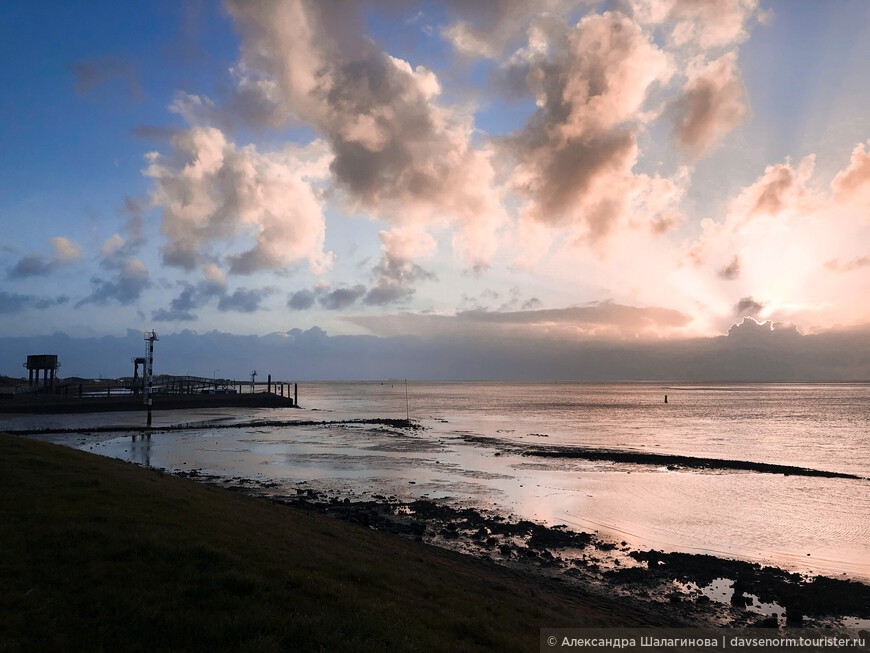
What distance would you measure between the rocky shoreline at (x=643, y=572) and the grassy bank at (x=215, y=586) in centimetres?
214

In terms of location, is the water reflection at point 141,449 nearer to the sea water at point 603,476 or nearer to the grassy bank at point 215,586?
the sea water at point 603,476

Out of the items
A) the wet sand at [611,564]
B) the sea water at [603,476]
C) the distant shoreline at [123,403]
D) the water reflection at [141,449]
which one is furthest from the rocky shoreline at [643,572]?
the distant shoreline at [123,403]

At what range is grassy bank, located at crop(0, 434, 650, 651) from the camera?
8.71m

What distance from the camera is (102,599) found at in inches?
372

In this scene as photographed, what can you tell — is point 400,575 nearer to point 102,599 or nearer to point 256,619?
point 256,619

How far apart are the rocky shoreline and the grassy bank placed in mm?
2144

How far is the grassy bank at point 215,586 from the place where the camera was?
8711 millimetres

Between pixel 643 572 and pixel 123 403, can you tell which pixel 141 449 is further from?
pixel 123 403

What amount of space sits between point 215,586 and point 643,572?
53.6ft

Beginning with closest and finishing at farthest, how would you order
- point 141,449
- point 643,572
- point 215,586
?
point 215,586
point 643,572
point 141,449

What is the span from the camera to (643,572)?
776 inches

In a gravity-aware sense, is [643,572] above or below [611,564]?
above

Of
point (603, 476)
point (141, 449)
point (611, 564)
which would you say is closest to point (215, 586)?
point (611, 564)

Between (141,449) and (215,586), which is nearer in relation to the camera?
(215,586)
